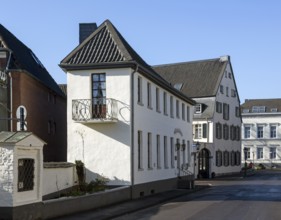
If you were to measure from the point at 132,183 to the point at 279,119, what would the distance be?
67.6m

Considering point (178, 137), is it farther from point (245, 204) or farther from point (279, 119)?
point (279, 119)

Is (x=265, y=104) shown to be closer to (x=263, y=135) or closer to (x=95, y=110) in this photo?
(x=263, y=135)

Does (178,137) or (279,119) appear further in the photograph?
(279,119)

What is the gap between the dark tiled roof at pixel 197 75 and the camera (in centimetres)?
6014

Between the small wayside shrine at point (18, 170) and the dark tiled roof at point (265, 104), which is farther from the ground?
the dark tiled roof at point (265, 104)

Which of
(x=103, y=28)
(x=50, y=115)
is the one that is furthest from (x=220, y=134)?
(x=103, y=28)

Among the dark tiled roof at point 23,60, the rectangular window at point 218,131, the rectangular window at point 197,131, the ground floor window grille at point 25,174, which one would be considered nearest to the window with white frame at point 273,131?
the rectangular window at point 218,131

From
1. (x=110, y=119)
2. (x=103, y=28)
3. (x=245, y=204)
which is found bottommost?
(x=245, y=204)

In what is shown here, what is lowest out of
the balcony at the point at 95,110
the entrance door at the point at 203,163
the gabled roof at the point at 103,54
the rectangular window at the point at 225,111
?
the entrance door at the point at 203,163

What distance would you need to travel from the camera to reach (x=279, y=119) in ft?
288

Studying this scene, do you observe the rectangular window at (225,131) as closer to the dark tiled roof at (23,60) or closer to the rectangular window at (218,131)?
the rectangular window at (218,131)

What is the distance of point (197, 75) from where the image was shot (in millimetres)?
63906

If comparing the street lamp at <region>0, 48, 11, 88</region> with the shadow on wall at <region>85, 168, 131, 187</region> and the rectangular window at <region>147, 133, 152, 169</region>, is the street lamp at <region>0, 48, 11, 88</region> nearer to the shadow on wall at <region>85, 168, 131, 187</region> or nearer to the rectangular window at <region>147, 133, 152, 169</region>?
the shadow on wall at <region>85, 168, 131, 187</region>

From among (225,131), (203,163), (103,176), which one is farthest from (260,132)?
(103,176)
